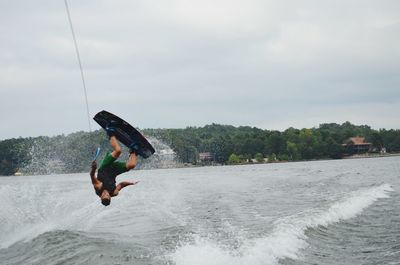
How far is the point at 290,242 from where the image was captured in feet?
45.8

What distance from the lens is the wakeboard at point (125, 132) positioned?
12.9 meters

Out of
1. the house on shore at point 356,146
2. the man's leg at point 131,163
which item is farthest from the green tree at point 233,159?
the man's leg at point 131,163

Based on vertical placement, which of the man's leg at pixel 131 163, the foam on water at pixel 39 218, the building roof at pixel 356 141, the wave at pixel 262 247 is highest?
the building roof at pixel 356 141

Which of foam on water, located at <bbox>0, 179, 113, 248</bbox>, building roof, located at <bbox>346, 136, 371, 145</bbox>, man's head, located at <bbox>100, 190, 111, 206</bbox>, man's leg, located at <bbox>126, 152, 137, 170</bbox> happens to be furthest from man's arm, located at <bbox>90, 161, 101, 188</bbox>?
building roof, located at <bbox>346, 136, 371, 145</bbox>

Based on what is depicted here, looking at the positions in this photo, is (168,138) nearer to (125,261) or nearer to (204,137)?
(204,137)

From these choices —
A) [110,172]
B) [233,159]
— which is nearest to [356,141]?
[233,159]

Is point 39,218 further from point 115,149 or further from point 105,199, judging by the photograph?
point 115,149

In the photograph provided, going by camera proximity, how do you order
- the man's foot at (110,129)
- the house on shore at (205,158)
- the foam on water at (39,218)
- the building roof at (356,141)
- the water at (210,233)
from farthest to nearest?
the building roof at (356,141)
the house on shore at (205,158)
the foam on water at (39,218)
the man's foot at (110,129)
the water at (210,233)

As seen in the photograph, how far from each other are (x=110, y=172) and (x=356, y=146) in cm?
13476

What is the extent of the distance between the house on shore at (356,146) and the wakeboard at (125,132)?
419 feet

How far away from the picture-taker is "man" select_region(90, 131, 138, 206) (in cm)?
1220

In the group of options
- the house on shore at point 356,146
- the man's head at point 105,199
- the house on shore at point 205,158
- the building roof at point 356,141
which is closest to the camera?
the man's head at point 105,199

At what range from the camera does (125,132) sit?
13047 mm

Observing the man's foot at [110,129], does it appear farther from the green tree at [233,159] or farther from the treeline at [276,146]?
the green tree at [233,159]
